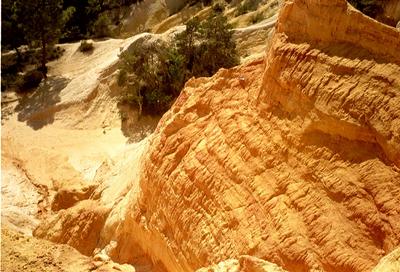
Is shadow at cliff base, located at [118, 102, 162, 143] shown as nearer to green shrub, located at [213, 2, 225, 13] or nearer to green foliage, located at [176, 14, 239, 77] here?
green foliage, located at [176, 14, 239, 77]

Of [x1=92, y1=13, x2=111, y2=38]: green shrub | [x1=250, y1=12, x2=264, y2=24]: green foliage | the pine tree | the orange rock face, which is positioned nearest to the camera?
the orange rock face

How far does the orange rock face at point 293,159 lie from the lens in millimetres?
5855

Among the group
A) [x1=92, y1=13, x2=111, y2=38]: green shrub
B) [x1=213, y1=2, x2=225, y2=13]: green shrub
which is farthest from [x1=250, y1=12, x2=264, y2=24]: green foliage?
[x1=92, y1=13, x2=111, y2=38]: green shrub

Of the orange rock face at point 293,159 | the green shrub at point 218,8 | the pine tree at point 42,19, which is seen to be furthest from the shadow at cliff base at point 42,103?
the orange rock face at point 293,159

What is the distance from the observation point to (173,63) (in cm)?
1712

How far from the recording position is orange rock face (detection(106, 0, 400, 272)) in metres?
5.86

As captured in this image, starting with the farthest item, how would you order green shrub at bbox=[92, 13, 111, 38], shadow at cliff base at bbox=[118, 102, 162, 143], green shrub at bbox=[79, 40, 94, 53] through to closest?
green shrub at bbox=[92, 13, 111, 38] < green shrub at bbox=[79, 40, 94, 53] < shadow at cliff base at bbox=[118, 102, 162, 143]

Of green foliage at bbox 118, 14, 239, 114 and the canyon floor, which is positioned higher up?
the canyon floor

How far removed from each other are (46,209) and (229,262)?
8299 millimetres

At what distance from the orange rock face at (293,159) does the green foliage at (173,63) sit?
8377 mm

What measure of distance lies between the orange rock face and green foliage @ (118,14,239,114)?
8377 millimetres

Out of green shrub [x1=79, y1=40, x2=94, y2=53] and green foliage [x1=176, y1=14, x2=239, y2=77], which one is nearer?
green foliage [x1=176, y1=14, x2=239, y2=77]

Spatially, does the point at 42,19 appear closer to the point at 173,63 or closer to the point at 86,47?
the point at 86,47

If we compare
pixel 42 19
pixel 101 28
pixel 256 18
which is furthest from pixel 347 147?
pixel 101 28
